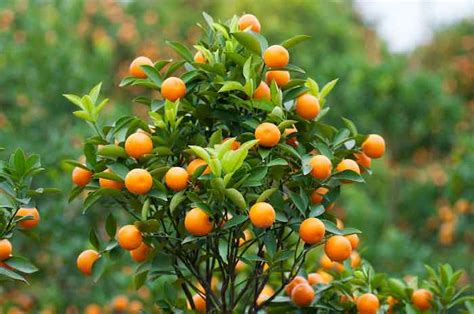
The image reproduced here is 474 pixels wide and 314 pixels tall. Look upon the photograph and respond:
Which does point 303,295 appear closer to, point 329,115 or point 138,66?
point 138,66

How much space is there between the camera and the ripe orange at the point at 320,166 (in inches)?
73.1

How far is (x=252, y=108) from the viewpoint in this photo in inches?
75.1

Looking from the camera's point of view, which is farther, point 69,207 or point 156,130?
point 69,207

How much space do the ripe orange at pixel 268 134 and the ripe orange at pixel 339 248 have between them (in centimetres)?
29

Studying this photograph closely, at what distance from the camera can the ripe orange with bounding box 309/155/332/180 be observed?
186 centimetres

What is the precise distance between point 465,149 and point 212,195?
361cm

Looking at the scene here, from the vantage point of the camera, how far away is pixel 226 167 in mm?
1766

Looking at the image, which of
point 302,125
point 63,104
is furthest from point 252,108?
point 63,104

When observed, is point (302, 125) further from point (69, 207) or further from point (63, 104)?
point (63, 104)

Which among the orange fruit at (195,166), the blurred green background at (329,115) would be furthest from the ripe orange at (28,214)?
the orange fruit at (195,166)

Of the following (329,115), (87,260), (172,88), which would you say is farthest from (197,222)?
(329,115)

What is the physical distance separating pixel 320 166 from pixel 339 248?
209 millimetres

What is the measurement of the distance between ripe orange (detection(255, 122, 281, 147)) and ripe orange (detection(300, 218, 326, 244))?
212mm

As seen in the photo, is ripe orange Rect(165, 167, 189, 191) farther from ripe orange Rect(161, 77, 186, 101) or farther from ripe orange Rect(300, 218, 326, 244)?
ripe orange Rect(300, 218, 326, 244)
